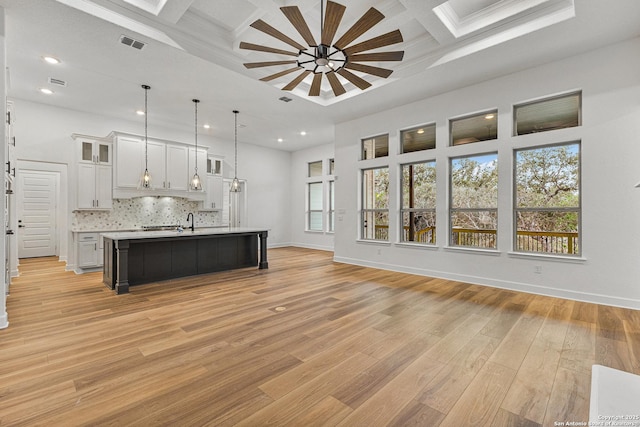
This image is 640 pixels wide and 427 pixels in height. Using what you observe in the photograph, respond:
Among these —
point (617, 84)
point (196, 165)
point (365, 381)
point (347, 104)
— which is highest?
point (347, 104)

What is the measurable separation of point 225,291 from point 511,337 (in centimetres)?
364

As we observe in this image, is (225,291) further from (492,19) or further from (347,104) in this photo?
(492,19)

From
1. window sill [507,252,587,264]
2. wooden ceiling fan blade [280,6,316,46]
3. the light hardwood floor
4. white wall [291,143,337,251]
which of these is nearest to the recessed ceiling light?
the light hardwood floor

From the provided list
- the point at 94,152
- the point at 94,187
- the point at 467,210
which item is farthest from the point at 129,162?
the point at 467,210

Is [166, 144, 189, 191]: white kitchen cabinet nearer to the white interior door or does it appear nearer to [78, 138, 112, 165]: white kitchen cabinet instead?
[78, 138, 112, 165]: white kitchen cabinet

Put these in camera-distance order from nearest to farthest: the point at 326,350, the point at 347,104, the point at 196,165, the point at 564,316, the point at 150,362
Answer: the point at 150,362
the point at 326,350
the point at 564,316
the point at 347,104
the point at 196,165

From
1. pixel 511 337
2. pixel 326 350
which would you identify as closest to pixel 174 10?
pixel 326 350

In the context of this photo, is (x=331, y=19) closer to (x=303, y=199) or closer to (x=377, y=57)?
(x=377, y=57)

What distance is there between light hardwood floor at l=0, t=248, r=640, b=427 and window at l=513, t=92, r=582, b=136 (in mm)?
2534

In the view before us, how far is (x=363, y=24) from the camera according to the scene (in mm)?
2699

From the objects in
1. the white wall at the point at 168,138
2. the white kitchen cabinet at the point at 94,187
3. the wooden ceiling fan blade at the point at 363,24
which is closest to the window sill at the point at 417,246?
the wooden ceiling fan blade at the point at 363,24

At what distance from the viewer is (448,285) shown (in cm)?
494

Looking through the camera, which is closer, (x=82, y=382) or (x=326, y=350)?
(x=82, y=382)

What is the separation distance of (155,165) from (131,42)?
346 centimetres
